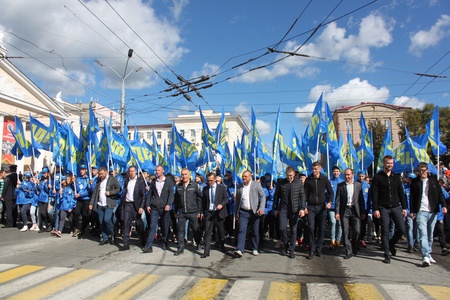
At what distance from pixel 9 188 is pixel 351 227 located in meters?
10.8

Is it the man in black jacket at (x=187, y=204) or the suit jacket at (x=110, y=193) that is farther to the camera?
the suit jacket at (x=110, y=193)

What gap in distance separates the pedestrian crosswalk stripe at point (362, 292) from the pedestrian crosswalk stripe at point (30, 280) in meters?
4.47

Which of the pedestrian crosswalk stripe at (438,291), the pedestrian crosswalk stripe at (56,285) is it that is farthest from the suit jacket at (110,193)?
the pedestrian crosswalk stripe at (438,291)

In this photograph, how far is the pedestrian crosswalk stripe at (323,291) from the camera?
14.7 feet

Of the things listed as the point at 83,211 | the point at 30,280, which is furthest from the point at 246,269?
the point at 83,211

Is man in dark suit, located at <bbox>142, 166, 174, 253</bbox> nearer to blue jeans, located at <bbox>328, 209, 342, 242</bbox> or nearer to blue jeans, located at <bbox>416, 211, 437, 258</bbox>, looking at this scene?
blue jeans, located at <bbox>328, 209, 342, 242</bbox>

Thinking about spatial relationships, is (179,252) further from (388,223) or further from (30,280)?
(388,223)

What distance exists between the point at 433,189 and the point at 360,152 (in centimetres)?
618

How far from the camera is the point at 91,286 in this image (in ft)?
16.1

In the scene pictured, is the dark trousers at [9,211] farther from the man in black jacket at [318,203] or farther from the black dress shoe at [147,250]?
the man in black jacket at [318,203]

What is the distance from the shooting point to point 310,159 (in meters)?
10.4

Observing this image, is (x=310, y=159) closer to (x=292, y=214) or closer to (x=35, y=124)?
(x=292, y=214)

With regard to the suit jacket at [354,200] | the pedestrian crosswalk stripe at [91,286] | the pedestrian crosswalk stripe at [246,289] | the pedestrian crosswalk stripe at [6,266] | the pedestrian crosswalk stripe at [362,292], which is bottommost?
the pedestrian crosswalk stripe at [362,292]

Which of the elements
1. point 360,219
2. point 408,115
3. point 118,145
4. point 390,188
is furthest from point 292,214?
point 408,115
